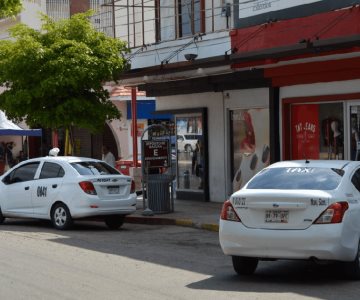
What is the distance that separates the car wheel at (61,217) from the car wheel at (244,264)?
6.86 meters

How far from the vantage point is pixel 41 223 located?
61.7 ft

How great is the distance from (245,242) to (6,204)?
9508 mm

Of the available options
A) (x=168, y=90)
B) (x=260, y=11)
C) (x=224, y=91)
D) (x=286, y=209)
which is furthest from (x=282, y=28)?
(x=286, y=209)

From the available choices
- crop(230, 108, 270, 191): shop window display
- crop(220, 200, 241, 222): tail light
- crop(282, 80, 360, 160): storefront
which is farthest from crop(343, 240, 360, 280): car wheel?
crop(230, 108, 270, 191): shop window display

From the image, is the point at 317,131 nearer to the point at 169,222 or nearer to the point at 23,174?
the point at 169,222

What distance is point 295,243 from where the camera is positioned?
32.2ft

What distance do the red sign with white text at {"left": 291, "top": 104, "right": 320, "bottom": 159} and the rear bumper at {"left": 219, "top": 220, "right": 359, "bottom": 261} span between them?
9.15 meters

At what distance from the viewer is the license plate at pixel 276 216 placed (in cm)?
1000

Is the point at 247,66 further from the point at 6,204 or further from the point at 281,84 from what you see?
the point at 6,204

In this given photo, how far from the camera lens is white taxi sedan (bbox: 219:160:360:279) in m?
9.77

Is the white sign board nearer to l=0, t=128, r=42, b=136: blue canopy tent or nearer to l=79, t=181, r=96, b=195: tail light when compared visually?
l=79, t=181, r=96, b=195: tail light

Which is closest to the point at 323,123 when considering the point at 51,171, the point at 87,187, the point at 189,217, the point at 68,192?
the point at 189,217

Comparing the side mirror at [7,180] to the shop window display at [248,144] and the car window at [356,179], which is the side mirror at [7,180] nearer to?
the shop window display at [248,144]

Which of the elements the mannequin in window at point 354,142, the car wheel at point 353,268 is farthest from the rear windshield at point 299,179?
the mannequin in window at point 354,142
